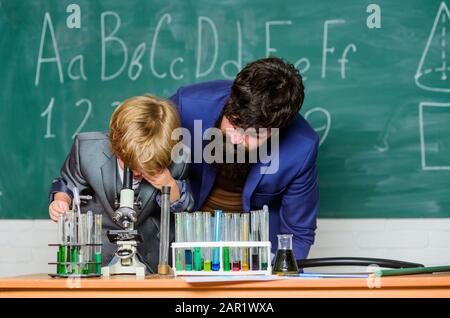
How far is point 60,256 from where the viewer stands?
1626 millimetres

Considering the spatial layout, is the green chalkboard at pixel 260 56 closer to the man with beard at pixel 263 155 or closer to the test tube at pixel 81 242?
the man with beard at pixel 263 155

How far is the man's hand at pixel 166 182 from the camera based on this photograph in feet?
6.28

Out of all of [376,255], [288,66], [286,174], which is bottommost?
[376,255]

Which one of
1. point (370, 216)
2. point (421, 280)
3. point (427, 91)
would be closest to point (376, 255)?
point (370, 216)

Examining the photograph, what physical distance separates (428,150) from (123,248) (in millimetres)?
1498

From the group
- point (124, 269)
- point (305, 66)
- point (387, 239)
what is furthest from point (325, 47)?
point (124, 269)

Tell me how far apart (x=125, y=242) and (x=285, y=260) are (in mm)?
371

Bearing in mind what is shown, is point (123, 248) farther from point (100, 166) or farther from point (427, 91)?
point (427, 91)

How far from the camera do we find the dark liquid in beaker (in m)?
1.58

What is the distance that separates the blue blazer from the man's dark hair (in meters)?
0.18

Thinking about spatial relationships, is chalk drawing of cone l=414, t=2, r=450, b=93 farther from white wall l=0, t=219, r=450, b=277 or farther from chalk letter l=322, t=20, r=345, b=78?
white wall l=0, t=219, r=450, b=277

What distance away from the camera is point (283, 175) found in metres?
2.18

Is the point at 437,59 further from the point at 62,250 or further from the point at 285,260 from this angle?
the point at 62,250

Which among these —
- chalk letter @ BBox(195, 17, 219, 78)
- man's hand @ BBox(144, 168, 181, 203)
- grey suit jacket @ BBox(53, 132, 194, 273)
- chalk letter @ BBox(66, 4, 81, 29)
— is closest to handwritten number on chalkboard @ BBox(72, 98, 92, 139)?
chalk letter @ BBox(66, 4, 81, 29)
